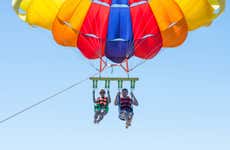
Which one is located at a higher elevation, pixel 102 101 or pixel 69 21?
pixel 69 21

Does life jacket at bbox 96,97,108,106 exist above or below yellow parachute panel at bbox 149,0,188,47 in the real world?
below

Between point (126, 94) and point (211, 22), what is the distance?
11.7ft

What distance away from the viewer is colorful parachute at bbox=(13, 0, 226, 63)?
26.6m

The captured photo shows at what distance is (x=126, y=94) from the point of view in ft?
86.1

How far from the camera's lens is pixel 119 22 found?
90.2 ft

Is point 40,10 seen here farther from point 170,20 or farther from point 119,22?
point 170,20

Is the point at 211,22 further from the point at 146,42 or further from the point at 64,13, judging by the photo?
the point at 64,13

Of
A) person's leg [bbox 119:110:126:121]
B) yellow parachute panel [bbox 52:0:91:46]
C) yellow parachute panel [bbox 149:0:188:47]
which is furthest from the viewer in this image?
yellow parachute panel [bbox 52:0:91:46]

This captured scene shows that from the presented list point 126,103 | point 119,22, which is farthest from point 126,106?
point 119,22

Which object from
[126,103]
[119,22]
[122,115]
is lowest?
[122,115]

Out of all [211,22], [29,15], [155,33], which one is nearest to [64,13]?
[29,15]

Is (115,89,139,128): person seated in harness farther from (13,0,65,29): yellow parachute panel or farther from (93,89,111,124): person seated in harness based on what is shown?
(13,0,65,29): yellow parachute panel

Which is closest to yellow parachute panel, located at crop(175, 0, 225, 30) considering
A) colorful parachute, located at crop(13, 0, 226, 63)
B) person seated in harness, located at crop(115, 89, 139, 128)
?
colorful parachute, located at crop(13, 0, 226, 63)

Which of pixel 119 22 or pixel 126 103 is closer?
pixel 126 103
